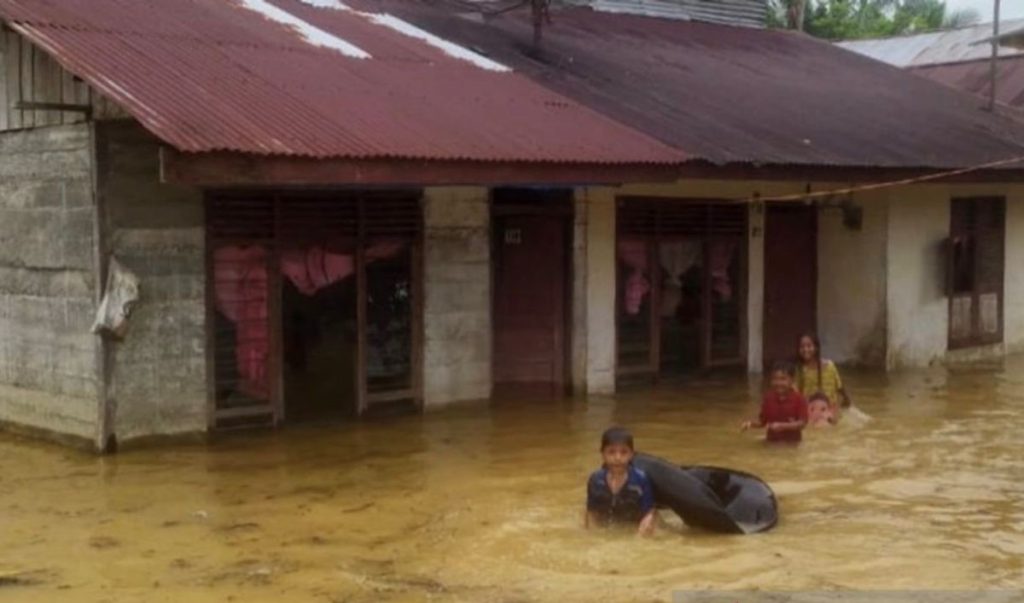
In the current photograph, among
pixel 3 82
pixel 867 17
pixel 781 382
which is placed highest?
pixel 867 17

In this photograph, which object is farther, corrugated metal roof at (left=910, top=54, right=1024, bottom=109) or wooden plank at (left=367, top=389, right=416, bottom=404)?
corrugated metal roof at (left=910, top=54, right=1024, bottom=109)

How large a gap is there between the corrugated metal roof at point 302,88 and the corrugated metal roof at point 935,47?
16.1 metres

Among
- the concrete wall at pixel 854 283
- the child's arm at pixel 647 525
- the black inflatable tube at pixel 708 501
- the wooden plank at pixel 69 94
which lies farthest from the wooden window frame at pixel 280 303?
the concrete wall at pixel 854 283

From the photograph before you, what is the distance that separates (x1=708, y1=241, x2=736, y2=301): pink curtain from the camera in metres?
15.8

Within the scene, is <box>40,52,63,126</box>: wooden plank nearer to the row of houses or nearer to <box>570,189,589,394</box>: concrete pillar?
the row of houses

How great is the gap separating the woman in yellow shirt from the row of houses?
204 cm

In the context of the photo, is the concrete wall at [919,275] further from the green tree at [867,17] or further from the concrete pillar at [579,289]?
the green tree at [867,17]

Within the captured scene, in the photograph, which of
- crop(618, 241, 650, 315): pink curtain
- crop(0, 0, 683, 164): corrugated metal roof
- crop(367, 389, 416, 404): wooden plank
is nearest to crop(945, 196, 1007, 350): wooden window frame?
crop(618, 241, 650, 315): pink curtain

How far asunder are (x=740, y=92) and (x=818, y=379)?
525 centimetres

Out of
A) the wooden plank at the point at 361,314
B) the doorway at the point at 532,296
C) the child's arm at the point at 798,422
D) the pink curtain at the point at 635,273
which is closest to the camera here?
the child's arm at the point at 798,422

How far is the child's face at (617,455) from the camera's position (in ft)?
26.0

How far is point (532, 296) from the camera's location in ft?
45.8

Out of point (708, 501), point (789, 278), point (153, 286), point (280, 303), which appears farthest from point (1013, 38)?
point (708, 501)

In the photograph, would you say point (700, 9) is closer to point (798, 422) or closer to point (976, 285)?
point (976, 285)
